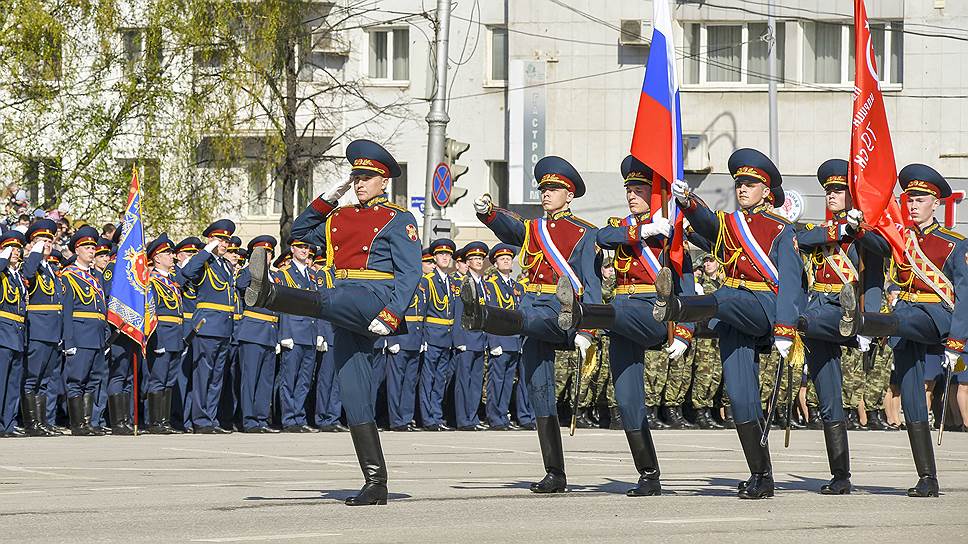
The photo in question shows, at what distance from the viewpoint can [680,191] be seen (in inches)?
458

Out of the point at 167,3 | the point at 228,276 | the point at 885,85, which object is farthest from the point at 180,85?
the point at 885,85

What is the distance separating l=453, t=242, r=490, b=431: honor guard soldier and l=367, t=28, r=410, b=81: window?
17882 millimetres

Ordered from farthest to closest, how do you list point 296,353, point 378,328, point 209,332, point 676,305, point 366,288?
point 296,353, point 209,332, point 676,305, point 366,288, point 378,328

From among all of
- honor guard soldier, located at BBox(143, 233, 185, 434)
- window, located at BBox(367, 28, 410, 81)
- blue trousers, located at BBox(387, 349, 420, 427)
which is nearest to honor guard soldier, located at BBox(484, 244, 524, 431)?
blue trousers, located at BBox(387, 349, 420, 427)

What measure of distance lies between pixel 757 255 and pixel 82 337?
30.4 feet

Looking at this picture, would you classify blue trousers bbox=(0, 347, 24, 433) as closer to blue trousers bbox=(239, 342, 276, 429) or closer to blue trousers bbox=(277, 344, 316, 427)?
blue trousers bbox=(239, 342, 276, 429)

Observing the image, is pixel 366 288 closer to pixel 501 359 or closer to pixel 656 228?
pixel 656 228

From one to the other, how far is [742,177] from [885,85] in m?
25.8

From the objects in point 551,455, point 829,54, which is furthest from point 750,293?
point 829,54

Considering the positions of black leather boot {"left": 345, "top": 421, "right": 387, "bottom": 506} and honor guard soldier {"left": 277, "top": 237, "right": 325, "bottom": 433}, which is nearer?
black leather boot {"left": 345, "top": 421, "right": 387, "bottom": 506}

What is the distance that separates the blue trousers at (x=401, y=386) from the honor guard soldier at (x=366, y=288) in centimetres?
945

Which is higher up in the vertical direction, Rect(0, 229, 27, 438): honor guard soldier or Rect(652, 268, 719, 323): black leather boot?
Rect(652, 268, 719, 323): black leather boot

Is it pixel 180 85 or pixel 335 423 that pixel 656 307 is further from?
pixel 180 85

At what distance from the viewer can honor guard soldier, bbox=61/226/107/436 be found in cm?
1895
